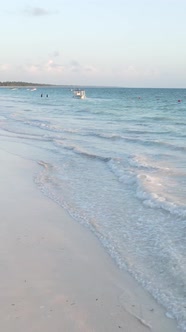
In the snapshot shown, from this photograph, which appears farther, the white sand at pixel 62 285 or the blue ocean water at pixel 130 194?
the blue ocean water at pixel 130 194

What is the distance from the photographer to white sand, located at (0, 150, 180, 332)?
4559 millimetres

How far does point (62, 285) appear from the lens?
17.6ft

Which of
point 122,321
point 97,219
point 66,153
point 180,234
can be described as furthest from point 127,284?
point 66,153

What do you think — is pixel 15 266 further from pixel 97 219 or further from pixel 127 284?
pixel 97 219

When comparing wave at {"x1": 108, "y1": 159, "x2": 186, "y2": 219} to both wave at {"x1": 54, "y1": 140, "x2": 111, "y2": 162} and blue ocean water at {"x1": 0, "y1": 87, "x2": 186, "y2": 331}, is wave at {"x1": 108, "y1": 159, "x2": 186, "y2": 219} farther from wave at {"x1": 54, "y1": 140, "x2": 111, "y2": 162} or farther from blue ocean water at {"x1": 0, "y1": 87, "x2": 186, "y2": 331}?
wave at {"x1": 54, "y1": 140, "x2": 111, "y2": 162}

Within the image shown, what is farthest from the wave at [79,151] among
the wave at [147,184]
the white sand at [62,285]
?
the white sand at [62,285]

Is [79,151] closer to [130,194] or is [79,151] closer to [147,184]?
[147,184]

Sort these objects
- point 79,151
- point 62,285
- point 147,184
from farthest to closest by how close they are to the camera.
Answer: point 79,151, point 147,184, point 62,285

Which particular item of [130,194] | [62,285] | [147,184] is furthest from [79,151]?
[62,285]

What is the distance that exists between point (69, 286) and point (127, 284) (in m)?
0.74

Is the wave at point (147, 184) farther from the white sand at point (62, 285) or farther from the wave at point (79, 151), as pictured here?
the white sand at point (62, 285)

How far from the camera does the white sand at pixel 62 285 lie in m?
4.56

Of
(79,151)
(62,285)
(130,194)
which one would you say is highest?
(62,285)

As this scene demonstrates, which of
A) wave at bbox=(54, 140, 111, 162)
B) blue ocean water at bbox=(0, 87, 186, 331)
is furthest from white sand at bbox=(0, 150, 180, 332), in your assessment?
wave at bbox=(54, 140, 111, 162)
